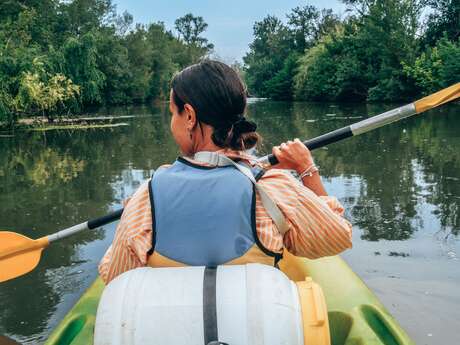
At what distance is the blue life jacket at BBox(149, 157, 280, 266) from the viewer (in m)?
1.31

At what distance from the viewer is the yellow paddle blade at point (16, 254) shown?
8.26 ft

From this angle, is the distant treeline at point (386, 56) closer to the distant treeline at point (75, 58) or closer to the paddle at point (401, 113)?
the distant treeline at point (75, 58)

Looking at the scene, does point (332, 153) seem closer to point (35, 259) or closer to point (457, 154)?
point (457, 154)

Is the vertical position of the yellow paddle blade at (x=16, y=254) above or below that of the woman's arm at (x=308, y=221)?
below

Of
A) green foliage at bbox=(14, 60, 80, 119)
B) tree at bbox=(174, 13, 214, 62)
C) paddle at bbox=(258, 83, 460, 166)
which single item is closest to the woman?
paddle at bbox=(258, 83, 460, 166)

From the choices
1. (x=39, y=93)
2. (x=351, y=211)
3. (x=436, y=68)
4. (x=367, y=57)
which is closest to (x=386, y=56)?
(x=367, y=57)

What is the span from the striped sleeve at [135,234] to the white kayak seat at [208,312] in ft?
0.50

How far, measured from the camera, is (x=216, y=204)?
4.28 feet

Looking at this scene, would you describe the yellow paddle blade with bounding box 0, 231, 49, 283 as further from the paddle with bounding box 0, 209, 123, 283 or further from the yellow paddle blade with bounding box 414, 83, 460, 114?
the yellow paddle blade with bounding box 414, 83, 460, 114

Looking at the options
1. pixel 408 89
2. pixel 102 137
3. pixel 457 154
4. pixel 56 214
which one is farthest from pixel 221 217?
pixel 408 89

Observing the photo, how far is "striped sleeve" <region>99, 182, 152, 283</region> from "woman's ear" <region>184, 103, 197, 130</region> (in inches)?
7.7

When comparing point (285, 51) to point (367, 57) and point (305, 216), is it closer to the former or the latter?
point (367, 57)

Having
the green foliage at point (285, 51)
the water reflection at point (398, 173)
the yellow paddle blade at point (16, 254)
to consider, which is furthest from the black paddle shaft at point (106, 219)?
the green foliage at point (285, 51)

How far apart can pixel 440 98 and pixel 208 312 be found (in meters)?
1.48
